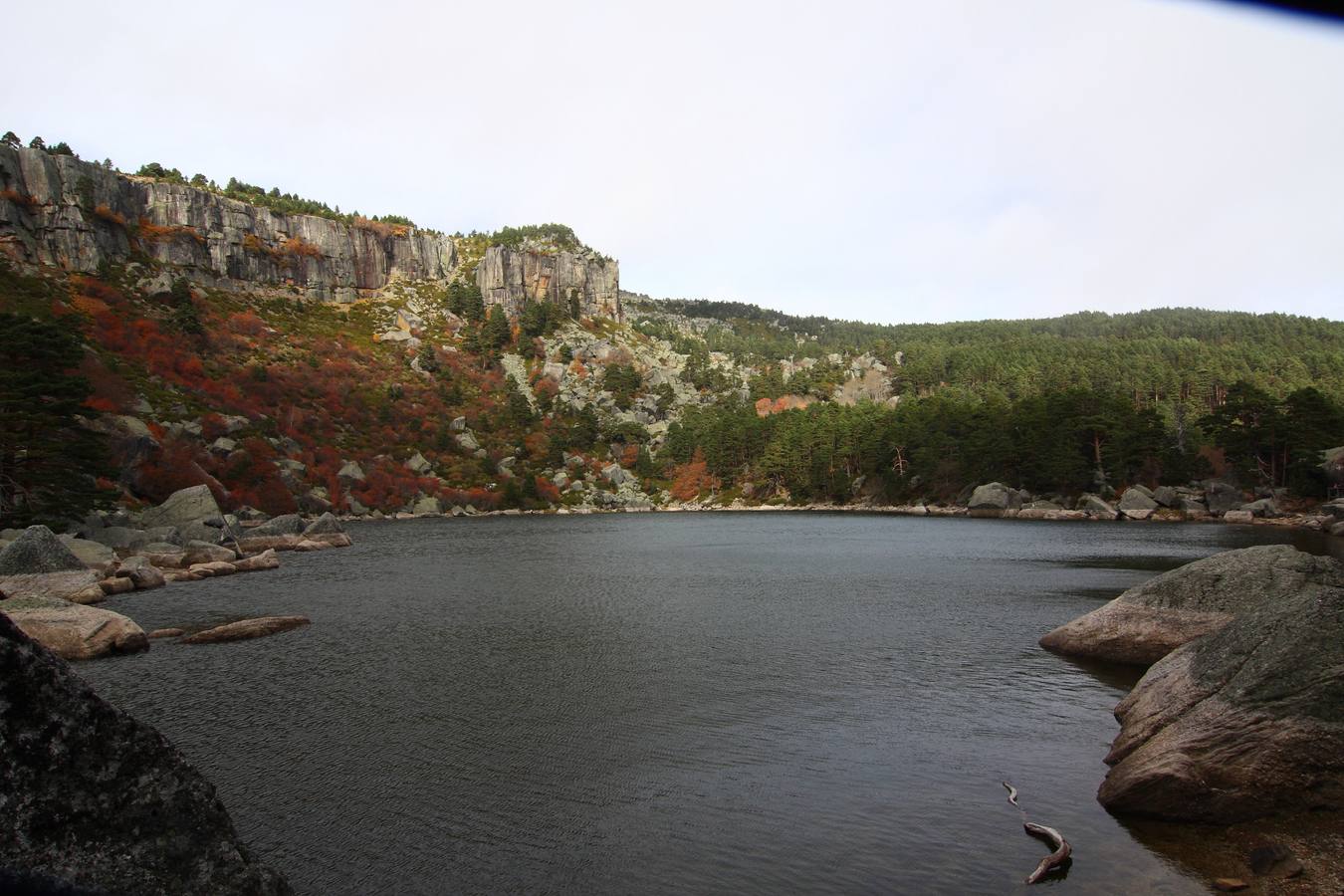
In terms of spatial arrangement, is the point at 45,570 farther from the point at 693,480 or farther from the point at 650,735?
the point at 693,480

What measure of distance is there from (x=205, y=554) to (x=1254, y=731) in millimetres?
61859

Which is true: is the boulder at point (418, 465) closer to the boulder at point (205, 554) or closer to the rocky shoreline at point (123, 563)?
the rocky shoreline at point (123, 563)

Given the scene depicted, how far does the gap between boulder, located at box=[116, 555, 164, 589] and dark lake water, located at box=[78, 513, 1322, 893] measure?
201cm

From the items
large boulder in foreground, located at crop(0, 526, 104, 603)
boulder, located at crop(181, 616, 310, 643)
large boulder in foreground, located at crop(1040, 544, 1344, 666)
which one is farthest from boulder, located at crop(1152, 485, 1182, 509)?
large boulder in foreground, located at crop(0, 526, 104, 603)

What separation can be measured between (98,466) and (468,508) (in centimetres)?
7899

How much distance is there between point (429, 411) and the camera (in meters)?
153


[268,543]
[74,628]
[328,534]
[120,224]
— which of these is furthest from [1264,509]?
[120,224]

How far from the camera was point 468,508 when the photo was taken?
424 ft

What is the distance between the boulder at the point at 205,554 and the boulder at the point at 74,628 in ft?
90.3

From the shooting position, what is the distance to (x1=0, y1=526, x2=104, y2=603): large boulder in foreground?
113 feet

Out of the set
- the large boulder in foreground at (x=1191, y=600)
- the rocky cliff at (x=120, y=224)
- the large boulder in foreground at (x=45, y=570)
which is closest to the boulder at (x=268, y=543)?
the large boulder in foreground at (x=45, y=570)

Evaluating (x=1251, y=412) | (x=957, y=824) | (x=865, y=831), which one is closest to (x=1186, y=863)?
(x=957, y=824)

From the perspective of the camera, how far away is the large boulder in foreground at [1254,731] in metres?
12.2

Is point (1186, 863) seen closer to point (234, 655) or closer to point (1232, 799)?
point (1232, 799)
